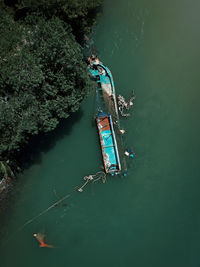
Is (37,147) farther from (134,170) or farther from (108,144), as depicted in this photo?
(134,170)

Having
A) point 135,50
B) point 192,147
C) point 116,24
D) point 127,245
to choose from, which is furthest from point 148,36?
point 127,245

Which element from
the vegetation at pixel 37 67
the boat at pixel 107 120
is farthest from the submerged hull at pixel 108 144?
the vegetation at pixel 37 67

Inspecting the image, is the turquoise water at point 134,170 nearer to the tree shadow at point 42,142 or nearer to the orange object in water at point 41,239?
the tree shadow at point 42,142

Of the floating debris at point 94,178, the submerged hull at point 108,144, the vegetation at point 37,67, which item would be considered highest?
the vegetation at point 37,67

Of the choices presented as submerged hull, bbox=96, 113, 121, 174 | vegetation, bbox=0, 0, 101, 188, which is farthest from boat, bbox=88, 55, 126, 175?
vegetation, bbox=0, 0, 101, 188

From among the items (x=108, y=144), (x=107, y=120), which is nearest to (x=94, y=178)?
(x=108, y=144)

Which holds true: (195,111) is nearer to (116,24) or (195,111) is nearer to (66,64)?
(116,24)
